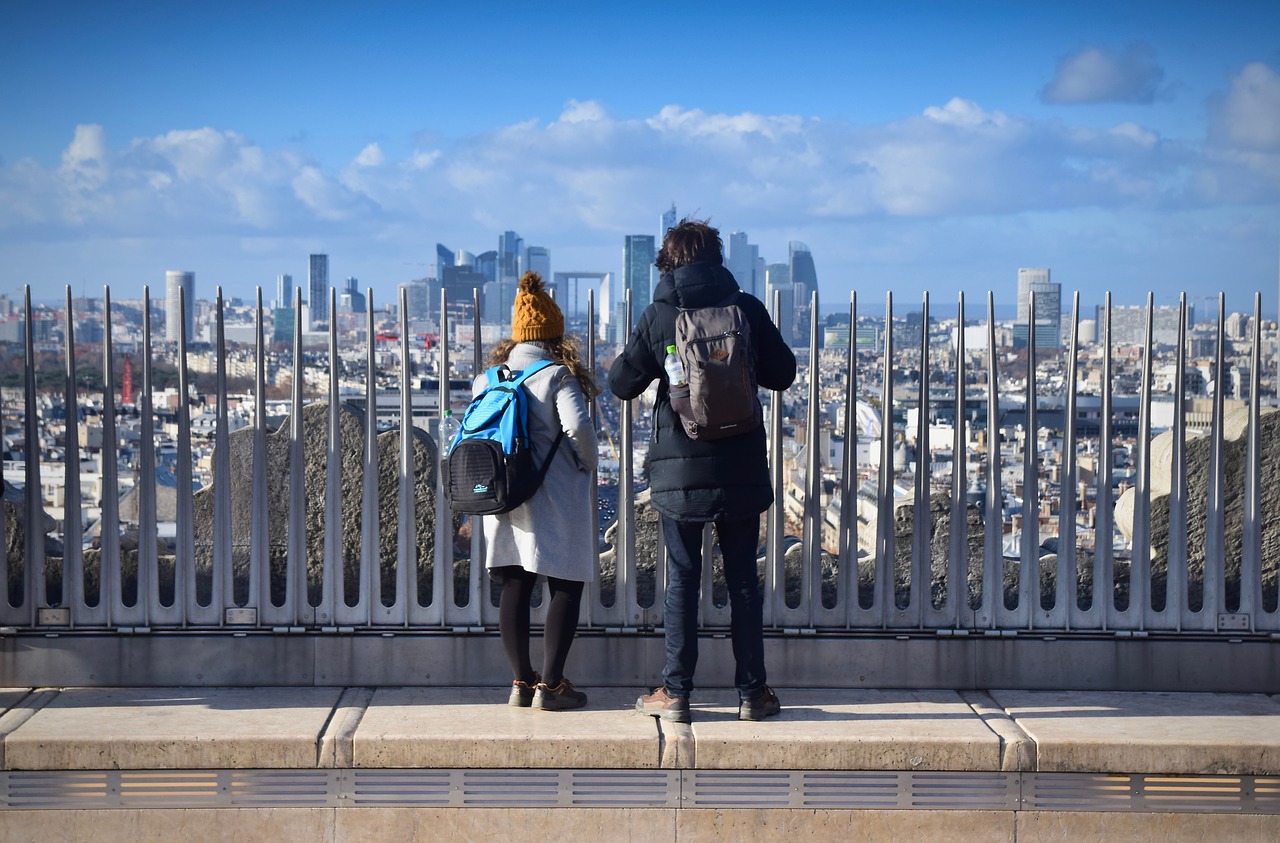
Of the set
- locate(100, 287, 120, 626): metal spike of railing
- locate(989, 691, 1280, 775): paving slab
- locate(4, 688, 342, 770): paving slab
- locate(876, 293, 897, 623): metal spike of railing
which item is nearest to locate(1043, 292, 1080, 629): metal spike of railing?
locate(989, 691, 1280, 775): paving slab

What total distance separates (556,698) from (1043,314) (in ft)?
8.16

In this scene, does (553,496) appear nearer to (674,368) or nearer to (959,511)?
(674,368)

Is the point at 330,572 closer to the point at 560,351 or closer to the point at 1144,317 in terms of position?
the point at 560,351

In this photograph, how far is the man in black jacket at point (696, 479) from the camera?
16.8 feet

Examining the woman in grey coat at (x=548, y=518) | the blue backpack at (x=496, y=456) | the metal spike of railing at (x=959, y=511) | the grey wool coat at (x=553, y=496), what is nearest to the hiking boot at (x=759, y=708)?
the woman in grey coat at (x=548, y=518)

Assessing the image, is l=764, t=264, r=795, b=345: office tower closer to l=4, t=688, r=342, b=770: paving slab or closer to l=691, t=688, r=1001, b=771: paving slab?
l=691, t=688, r=1001, b=771: paving slab

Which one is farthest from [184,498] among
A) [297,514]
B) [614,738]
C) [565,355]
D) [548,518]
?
[614,738]

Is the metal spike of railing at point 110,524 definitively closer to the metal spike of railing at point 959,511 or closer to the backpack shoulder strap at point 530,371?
the backpack shoulder strap at point 530,371

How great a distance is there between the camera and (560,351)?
5.37 meters

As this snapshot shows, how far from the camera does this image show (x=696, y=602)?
530 cm

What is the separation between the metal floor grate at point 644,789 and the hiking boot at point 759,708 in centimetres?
32

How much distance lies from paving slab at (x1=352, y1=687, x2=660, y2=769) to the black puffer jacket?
81 centimetres

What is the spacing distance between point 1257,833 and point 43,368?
15.9 feet

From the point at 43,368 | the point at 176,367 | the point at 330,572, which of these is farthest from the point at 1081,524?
the point at 43,368
